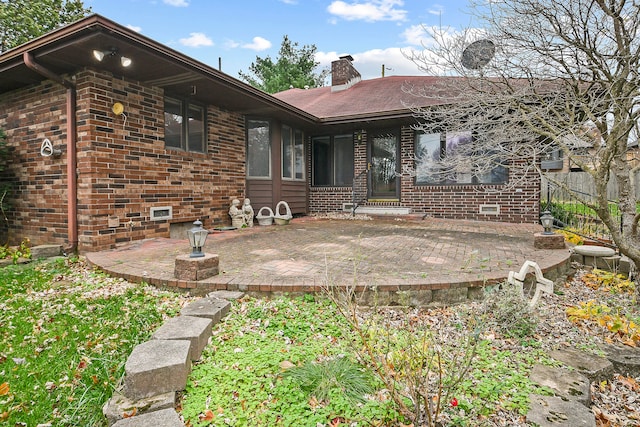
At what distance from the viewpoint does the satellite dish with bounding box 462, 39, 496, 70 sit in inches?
153

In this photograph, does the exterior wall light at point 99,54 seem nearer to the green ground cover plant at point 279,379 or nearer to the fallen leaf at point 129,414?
the green ground cover plant at point 279,379

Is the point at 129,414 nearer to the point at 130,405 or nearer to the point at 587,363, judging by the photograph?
the point at 130,405

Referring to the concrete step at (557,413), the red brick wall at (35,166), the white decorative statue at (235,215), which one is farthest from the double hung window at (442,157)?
the red brick wall at (35,166)

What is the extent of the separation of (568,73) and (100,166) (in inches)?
222

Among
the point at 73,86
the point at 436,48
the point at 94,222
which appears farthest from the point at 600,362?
the point at 73,86

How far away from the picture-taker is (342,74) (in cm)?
1147

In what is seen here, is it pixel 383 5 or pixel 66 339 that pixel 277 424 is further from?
pixel 383 5

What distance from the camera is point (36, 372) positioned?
6.27 ft

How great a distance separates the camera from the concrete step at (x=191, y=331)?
1981mm

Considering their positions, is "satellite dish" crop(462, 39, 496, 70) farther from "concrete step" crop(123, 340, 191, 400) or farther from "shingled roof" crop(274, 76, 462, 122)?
"concrete step" crop(123, 340, 191, 400)

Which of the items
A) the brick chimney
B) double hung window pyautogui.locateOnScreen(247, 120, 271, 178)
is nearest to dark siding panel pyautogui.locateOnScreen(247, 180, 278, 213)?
double hung window pyautogui.locateOnScreen(247, 120, 271, 178)

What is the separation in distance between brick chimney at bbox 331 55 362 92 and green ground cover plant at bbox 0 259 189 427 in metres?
9.84

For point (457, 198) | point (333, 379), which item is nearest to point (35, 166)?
point (333, 379)

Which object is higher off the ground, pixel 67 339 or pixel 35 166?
pixel 35 166
